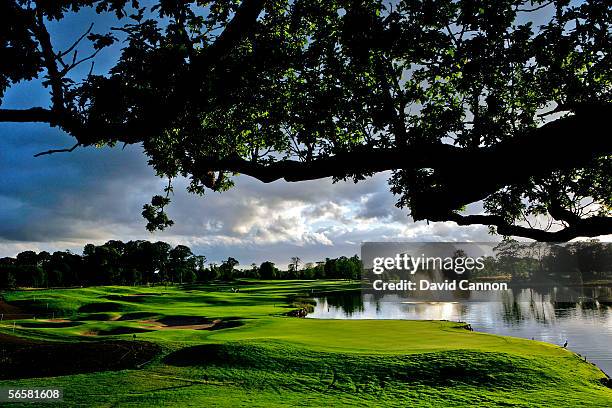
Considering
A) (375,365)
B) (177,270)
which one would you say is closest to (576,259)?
(177,270)

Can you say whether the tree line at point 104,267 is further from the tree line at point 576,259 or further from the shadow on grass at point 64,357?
the tree line at point 576,259

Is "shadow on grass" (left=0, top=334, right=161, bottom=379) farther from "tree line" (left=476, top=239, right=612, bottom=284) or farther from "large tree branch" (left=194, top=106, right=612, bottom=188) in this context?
"tree line" (left=476, top=239, right=612, bottom=284)

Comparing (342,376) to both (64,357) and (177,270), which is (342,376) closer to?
(64,357)

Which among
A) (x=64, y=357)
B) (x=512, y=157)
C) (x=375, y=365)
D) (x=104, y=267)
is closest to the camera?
(x=512, y=157)

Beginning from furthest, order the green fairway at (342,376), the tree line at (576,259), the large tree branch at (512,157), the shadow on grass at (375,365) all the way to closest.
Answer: the tree line at (576,259)
the shadow on grass at (375,365)
the green fairway at (342,376)
the large tree branch at (512,157)

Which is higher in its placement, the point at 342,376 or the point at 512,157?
the point at 512,157

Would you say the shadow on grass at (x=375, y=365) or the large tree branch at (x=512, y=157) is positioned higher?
the large tree branch at (x=512, y=157)

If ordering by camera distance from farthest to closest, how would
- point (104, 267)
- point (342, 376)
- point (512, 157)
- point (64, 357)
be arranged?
point (104, 267)
point (64, 357)
point (342, 376)
point (512, 157)

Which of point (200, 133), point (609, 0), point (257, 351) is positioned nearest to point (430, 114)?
point (609, 0)

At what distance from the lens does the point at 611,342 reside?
129 feet

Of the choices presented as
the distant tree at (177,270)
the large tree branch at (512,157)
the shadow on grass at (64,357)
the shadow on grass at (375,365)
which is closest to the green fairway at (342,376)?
the shadow on grass at (375,365)

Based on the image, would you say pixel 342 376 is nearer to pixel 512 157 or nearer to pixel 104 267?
pixel 512 157

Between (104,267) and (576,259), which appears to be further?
(576,259)

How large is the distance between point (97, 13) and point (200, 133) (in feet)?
17.5
